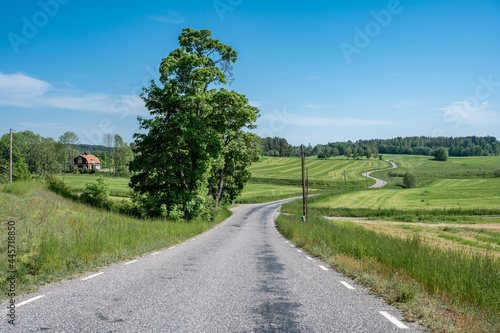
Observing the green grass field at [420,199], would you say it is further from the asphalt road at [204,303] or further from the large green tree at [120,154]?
the large green tree at [120,154]

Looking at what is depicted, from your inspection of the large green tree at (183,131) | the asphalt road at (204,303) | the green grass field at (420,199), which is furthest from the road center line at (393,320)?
the green grass field at (420,199)

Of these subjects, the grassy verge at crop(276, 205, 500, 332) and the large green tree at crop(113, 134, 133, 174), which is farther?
the large green tree at crop(113, 134, 133, 174)

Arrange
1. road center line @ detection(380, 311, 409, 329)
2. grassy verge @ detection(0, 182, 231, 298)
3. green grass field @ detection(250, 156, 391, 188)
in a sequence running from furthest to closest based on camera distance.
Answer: green grass field @ detection(250, 156, 391, 188) → grassy verge @ detection(0, 182, 231, 298) → road center line @ detection(380, 311, 409, 329)

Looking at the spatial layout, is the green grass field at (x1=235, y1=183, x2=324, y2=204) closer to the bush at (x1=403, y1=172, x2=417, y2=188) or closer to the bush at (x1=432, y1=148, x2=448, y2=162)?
the bush at (x1=403, y1=172, x2=417, y2=188)

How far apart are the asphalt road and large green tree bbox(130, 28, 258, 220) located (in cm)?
1704

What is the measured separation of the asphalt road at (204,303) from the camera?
4527mm

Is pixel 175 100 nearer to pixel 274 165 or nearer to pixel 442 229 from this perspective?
pixel 442 229

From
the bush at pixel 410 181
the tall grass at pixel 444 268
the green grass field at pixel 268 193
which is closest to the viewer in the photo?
the tall grass at pixel 444 268


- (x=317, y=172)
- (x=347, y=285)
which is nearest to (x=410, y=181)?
(x=317, y=172)

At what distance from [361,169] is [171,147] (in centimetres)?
13462

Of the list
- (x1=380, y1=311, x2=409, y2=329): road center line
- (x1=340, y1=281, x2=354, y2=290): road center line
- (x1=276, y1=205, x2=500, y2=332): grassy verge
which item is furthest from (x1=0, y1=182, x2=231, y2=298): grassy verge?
(x1=276, y1=205, x2=500, y2=332): grassy verge

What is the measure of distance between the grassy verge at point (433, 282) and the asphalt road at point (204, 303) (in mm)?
478

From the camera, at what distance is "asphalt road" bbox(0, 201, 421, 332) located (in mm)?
4527

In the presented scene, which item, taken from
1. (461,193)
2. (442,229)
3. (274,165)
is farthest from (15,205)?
(274,165)
